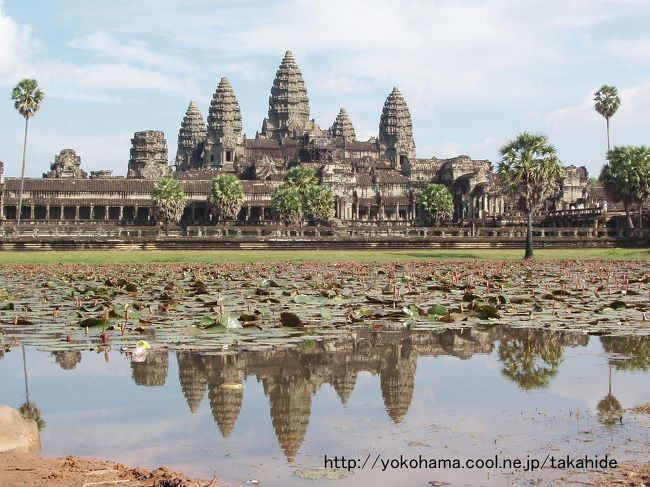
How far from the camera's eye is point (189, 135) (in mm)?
163375

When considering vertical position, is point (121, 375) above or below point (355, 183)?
below

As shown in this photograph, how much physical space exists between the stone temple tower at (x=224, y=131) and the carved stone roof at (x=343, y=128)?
20.0m

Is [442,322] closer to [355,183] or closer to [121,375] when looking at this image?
[121,375]

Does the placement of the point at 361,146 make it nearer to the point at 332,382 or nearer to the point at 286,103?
the point at 286,103

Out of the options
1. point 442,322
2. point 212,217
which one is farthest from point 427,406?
point 212,217

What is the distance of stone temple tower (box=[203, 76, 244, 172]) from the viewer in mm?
140875

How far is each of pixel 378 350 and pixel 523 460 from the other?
528 centimetres

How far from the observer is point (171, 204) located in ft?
325

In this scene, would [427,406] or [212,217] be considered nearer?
[427,406]

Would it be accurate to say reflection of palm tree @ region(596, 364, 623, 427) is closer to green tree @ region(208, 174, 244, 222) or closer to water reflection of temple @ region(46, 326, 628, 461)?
water reflection of temple @ region(46, 326, 628, 461)

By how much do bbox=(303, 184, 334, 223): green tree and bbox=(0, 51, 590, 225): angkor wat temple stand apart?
1173 centimetres

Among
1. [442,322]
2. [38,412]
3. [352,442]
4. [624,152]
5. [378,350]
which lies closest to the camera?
[352,442]

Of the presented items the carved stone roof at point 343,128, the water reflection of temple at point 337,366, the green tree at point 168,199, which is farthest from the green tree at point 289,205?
the water reflection of temple at point 337,366

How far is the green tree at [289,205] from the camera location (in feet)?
297
